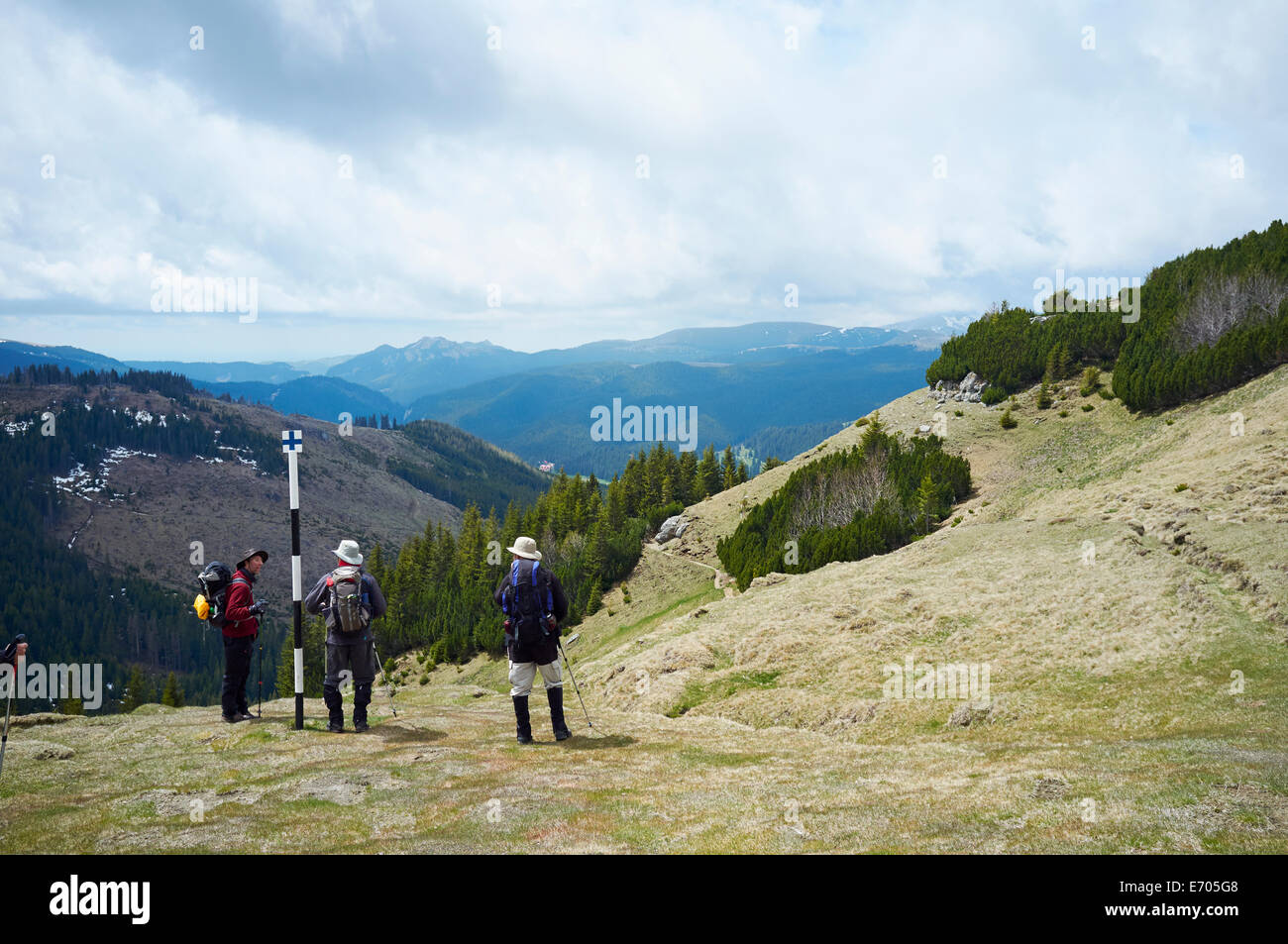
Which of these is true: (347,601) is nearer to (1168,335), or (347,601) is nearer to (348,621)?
(348,621)

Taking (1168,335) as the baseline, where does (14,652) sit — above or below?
below

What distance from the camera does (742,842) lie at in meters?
9.72

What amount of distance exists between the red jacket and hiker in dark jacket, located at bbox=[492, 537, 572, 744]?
6906mm

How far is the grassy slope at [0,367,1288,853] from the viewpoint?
400 inches

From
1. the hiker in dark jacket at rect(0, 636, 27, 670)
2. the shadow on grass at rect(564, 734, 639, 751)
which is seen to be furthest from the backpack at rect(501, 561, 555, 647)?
the hiker in dark jacket at rect(0, 636, 27, 670)

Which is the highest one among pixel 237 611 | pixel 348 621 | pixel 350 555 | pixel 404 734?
pixel 350 555

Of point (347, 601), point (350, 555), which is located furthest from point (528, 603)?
point (350, 555)

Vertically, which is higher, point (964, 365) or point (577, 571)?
point (964, 365)

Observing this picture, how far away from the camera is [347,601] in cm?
1703

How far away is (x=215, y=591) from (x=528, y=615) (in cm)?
838

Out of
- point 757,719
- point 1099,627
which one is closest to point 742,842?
point 757,719

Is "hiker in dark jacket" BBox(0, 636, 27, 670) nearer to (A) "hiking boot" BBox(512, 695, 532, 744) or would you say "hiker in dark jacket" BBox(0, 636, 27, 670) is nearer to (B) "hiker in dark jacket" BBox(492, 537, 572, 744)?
(B) "hiker in dark jacket" BBox(492, 537, 572, 744)
